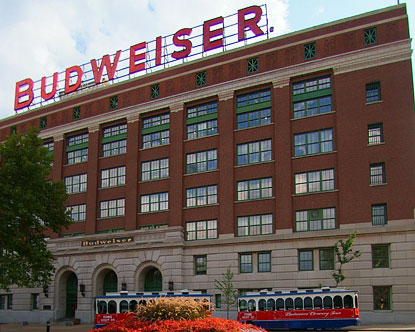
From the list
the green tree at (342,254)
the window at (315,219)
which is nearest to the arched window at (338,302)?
the green tree at (342,254)

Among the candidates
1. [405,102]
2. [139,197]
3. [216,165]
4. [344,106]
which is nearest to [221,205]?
[216,165]

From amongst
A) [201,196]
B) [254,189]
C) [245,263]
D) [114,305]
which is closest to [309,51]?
[254,189]

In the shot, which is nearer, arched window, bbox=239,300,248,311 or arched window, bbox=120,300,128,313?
arched window, bbox=239,300,248,311

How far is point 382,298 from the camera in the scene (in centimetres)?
3856

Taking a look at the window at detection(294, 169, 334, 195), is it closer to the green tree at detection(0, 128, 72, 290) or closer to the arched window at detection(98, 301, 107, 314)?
the arched window at detection(98, 301, 107, 314)

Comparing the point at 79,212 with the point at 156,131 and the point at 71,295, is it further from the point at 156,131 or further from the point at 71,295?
the point at 156,131

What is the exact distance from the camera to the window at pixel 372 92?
4172cm

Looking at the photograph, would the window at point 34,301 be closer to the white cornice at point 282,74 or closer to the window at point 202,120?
the white cornice at point 282,74

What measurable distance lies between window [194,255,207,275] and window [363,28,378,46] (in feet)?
75.1

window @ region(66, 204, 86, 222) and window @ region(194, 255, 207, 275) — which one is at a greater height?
window @ region(66, 204, 86, 222)

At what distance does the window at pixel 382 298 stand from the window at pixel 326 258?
383 cm

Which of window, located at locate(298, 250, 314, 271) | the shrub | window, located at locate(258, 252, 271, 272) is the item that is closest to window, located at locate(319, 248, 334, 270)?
window, located at locate(298, 250, 314, 271)

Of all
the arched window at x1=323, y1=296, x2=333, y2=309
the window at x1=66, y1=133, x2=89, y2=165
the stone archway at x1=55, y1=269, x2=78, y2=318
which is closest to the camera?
the arched window at x1=323, y1=296, x2=333, y2=309

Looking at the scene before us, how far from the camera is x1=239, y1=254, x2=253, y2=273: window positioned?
1745 inches
